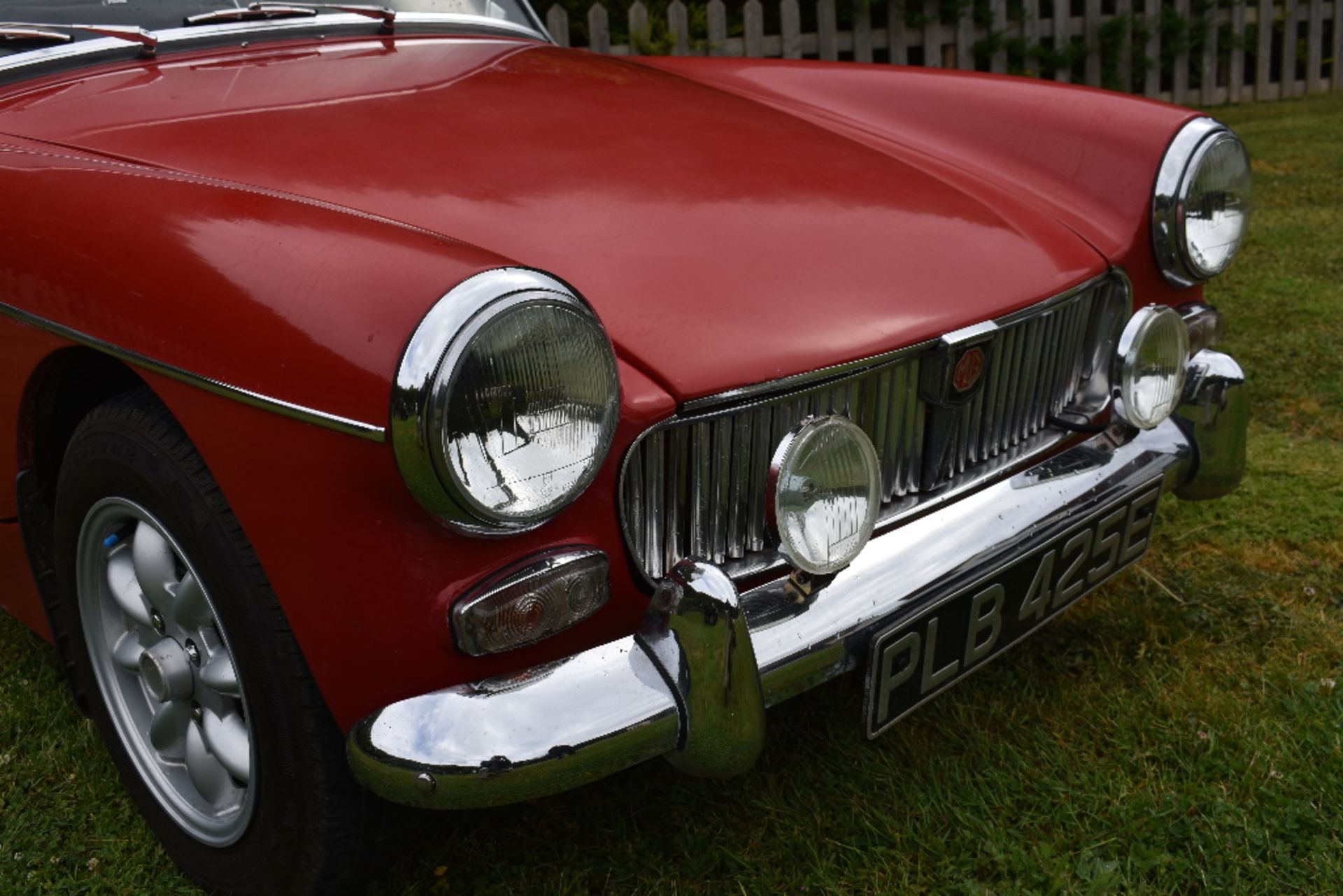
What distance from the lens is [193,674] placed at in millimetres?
1720

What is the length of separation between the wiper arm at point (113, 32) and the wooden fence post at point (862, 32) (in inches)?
257

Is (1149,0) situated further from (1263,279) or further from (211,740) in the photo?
(211,740)

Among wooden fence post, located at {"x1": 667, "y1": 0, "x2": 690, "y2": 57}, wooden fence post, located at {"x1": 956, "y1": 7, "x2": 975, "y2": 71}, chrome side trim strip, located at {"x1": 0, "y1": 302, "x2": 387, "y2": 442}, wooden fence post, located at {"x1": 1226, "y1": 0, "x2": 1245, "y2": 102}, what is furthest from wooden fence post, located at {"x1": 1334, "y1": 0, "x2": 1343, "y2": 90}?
chrome side trim strip, located at {"x1": 0, "y1": 302, "x2": 387, "y2": 442}

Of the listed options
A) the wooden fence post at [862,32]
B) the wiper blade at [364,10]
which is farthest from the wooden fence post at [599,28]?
the wiper blade at [364,10]

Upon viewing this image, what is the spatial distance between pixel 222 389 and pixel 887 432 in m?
0.83

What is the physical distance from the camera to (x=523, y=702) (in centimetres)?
137

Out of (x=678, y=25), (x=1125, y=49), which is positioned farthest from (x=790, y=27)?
(x=1125, y=49)

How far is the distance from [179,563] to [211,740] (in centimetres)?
24

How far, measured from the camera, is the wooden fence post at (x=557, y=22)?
7.61m

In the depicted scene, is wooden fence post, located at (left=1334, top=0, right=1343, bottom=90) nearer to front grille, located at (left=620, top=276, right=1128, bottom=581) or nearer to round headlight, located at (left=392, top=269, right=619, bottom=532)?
front grille, located at (left=620, top=276, right=1128, bottom=581)

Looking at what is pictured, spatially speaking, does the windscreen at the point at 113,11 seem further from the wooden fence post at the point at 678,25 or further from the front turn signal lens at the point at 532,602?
the wooden fence post at the point at 678,25

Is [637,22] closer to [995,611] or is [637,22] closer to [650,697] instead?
[995,611]

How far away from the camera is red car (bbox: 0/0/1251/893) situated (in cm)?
135

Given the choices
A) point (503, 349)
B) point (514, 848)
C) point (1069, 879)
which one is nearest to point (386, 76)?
point (503, 349)
